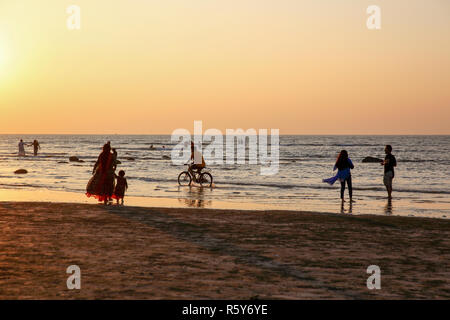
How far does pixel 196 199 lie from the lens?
2166cm

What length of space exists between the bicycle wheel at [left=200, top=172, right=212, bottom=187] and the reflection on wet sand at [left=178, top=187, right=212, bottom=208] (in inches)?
45.7

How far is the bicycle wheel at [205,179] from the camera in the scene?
27812mm

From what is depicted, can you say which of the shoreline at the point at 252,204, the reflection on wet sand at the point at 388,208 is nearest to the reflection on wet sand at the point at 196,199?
the shoreline at the point at 252,204

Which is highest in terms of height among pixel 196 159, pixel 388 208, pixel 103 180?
pixel 196 159

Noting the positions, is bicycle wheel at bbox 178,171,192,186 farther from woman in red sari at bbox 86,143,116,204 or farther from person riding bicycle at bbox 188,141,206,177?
woman in red sari at bbox 86,143,116,204

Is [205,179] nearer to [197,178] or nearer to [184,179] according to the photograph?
[197,178]

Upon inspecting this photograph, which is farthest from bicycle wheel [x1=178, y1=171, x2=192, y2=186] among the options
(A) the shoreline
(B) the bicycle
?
(A) the shoreline

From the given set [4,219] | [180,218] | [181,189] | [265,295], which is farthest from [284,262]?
[181,189]

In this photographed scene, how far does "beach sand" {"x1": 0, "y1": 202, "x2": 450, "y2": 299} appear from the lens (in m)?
7.21

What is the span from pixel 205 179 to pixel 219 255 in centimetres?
1851

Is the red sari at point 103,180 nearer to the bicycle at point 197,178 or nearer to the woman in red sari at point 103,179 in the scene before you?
the woman in red sari at point 103,179

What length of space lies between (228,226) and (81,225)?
11.9ft

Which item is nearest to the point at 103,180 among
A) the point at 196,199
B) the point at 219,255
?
the point at 196,199
